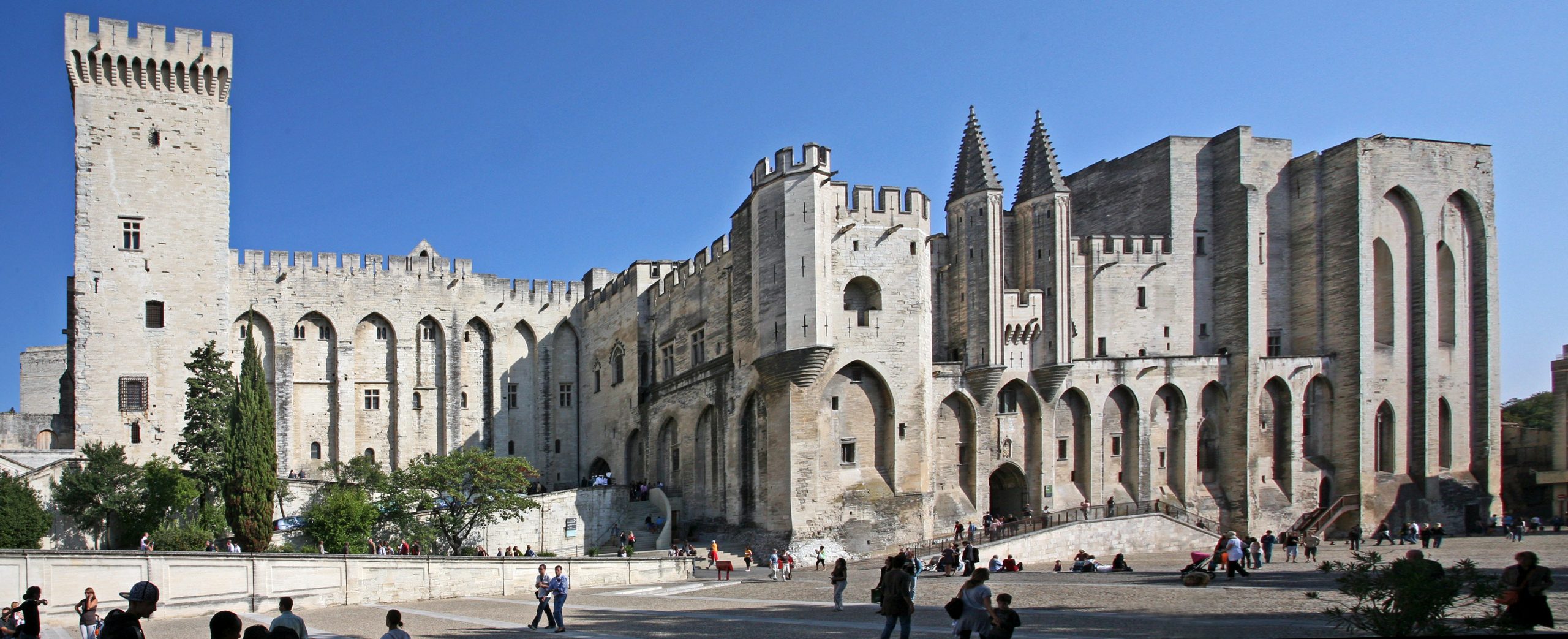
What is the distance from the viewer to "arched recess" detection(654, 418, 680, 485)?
40562mm

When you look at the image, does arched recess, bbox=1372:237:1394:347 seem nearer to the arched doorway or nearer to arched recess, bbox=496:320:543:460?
the arched doorway

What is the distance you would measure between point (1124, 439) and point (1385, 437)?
365 inches

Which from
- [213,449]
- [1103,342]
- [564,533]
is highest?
[1103,342]

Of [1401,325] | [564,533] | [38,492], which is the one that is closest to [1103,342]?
[1401,325]

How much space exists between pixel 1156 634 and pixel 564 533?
24.9m

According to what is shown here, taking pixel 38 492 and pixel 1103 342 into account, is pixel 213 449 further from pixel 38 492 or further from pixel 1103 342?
pixel 1103 342

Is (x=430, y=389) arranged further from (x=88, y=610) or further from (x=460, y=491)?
Answer: (x=88, y=610)

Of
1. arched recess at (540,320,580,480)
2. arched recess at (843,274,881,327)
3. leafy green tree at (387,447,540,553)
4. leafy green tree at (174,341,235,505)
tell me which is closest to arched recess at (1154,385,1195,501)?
arched recess at (843,274,881,327)

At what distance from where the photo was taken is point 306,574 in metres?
23.1

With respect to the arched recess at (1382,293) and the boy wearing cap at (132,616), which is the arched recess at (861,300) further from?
the boy wearing cap at (132,616)

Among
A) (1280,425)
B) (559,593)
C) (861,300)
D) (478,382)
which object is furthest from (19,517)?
(1280,425)

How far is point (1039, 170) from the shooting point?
138ft

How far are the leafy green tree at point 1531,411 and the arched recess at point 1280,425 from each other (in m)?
15.4

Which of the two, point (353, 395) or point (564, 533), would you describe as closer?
point (564, 533)
